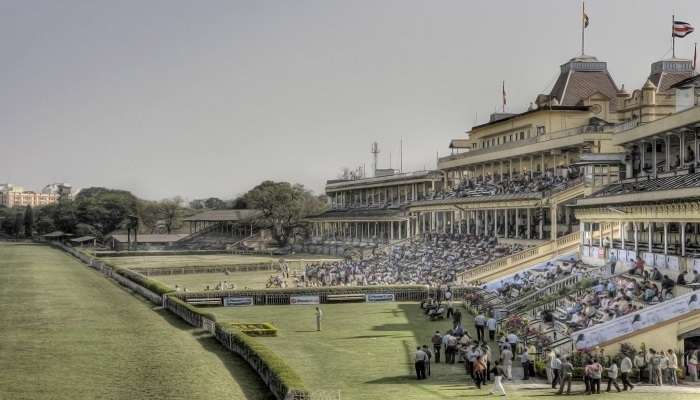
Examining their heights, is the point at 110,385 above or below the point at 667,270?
below

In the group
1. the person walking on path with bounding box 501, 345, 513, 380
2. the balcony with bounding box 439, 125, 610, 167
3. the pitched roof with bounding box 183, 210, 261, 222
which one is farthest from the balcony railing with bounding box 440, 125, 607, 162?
the pitched roof with bounding box 183, 210, 261, 222

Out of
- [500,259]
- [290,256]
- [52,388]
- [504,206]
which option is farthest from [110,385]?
[290,256]

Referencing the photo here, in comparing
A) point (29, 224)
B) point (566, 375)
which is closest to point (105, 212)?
point (29, 224)

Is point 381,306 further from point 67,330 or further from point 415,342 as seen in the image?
point 67,330

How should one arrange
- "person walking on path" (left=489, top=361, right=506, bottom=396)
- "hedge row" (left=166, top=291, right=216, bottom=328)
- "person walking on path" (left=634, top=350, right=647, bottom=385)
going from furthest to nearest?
1. "hedge row" (left=166, top=291, right=216, bottom=328)
2. "person walking on path" (left=634, top=350, right=647, bottom=385)
3. "person walking on path" (left=489, top=361, right=506, bottom=396)

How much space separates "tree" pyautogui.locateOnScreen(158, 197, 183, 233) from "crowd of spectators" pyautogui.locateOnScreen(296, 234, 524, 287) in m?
99.9

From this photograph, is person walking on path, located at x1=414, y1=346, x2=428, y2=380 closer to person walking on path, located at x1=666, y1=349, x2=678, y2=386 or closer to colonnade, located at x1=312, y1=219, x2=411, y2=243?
person walking on path, located at x1=666, y1=349, x2=678, y2=386

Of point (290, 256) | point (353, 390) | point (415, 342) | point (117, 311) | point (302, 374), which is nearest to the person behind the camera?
point (353, 390)

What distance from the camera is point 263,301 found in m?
47.0

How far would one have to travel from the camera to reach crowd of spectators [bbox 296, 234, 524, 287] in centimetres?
5269

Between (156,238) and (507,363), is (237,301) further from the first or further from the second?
(156,238)

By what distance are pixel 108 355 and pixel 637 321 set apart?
17.3 meters

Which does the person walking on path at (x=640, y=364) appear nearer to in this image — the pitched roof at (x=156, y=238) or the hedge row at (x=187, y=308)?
the hedge row at (x=187, y=308)

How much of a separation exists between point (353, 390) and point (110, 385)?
22.8 ft
